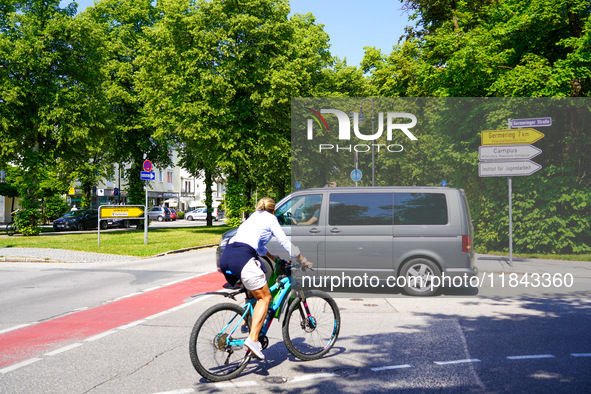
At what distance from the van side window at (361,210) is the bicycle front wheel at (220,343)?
5.10 m

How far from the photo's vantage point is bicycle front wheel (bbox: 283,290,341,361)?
5.29 meters

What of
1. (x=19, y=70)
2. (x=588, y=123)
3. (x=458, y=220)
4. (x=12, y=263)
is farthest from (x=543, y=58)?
(x=19, y=70)

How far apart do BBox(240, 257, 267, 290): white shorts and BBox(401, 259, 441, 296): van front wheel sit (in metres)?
5.33

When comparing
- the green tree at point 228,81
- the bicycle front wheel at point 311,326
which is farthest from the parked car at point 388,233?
the green tree at point 228,81

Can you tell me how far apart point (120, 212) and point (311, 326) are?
16.6 meters

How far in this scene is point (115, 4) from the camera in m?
33.4

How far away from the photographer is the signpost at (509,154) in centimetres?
1430

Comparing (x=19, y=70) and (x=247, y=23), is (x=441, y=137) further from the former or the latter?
(x=19, y=70)

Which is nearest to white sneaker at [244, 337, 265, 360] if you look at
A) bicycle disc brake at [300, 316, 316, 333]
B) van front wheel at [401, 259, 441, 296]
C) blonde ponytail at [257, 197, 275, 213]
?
bicycle disc brake at [300, 316, 316, 333]

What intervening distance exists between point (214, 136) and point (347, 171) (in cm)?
1805

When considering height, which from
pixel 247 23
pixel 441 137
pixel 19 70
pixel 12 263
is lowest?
pixel 12 263

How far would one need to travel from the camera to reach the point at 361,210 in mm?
9750

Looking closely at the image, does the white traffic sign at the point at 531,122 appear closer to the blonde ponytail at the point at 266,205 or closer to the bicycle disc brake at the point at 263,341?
the blonde ponytail at the point at 266,205

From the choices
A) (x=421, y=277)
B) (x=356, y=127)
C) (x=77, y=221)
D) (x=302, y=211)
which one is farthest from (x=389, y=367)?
(x=77, y=221)
